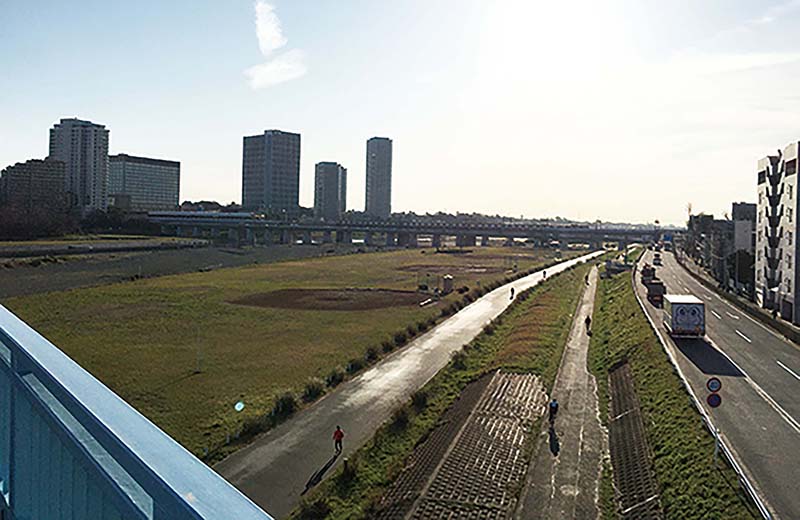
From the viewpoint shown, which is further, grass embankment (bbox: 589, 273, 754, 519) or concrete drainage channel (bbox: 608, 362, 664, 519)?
concrete drainage channel (bbox: 608, 362, 664, 519)

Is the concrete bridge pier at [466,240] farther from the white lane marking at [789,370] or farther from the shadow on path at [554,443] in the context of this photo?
the shadow on path at [554,443]

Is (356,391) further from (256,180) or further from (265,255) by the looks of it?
(256,180)

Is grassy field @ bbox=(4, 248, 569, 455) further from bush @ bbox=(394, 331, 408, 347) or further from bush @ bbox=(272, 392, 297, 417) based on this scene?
bush @ bbox=(394, 331, 408, 347)

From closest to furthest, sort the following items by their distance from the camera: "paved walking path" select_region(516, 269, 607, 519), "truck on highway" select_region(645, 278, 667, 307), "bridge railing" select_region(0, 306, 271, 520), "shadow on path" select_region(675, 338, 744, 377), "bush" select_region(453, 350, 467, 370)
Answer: "bridge railing" select_region(0, 306, 271, 520)
"paved walking path" select_region(516, 269, 607, 519)
"shadow on path" select_region(675, 338, 744, 377)
"bush" select_region(453, 350, 467, 370)
"truck on highway" select_region(645, 278, 667, 307)

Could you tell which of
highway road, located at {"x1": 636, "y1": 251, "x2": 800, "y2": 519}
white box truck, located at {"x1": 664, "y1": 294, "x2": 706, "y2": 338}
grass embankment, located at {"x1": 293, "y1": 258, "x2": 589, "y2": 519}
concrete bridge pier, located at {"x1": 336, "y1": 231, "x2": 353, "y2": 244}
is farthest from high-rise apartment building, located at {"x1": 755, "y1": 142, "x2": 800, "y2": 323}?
concrete bridge pier, located at {"x1": 336, "y1": 231, "x2": 353, "y2": 244}

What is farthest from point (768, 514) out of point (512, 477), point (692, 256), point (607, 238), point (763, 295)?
point (607, 238)

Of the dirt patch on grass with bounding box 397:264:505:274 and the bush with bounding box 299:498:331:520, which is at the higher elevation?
the dirt patch on grass with bounding box 397:264:505:274

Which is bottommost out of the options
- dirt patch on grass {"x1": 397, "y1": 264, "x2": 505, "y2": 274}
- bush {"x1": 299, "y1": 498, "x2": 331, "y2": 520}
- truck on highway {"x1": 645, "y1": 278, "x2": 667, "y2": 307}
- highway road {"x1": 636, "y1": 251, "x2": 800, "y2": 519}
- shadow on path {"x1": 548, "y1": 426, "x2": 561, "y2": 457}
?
bush {"x1": 299, "y1": 498, "x2": 331, "y2": 520}
